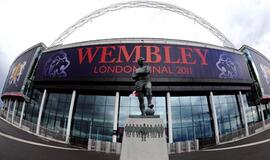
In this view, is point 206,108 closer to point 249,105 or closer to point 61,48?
point 249,105

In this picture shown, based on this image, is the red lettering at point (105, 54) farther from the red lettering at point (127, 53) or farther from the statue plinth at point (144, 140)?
the statue plinth at point (144, 140)

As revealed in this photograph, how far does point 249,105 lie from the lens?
35.7 m

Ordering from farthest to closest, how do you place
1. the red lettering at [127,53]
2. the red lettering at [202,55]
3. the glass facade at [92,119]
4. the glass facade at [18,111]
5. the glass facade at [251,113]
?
the glass facade at [18,111]
the glass facade at [251,113]
the red lettering at [202,55]
the red lettering at [127,53]
the glass facade at [92,119]

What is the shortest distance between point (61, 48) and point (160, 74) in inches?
764

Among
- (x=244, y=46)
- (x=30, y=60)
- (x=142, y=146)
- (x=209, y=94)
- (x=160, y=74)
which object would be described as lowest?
(x=142, y=146)

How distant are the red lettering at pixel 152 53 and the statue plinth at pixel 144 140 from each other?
22.5 m

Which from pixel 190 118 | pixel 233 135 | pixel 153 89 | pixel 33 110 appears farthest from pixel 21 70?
pixel 233 135

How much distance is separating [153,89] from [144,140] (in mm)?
21972

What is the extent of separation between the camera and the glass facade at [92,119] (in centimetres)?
3025

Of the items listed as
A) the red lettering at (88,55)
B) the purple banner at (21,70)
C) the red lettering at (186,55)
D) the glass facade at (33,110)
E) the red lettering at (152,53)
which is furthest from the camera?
the purple banner at (21,70)

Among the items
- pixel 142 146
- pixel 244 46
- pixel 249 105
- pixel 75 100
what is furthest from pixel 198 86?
pixel 142 146

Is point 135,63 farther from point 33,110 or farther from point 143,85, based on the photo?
point 33,110

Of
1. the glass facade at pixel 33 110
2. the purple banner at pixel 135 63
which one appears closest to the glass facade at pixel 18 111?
the glass facade at pixel 33 110

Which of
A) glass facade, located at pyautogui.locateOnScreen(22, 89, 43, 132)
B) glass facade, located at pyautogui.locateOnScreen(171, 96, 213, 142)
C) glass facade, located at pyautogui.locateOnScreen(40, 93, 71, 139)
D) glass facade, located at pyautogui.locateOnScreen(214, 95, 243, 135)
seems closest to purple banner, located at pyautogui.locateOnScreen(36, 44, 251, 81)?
glass facade, located at pyautogui.locateOnScreen(40, 93, 71, 139)
